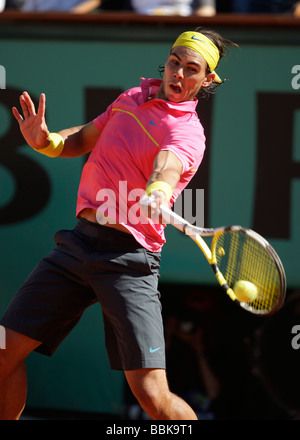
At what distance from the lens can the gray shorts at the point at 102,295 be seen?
277 cm

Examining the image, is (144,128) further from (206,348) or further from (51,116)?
(206,348)

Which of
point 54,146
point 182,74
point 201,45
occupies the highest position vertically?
→ point 201,45

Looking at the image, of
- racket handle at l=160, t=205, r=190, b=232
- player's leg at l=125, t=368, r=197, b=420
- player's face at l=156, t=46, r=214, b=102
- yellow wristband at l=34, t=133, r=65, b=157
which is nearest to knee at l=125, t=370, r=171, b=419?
player's leg at l=125, t=368, r=197, b=420

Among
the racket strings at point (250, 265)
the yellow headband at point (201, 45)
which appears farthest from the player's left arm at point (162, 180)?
the yellow headband at point (201, 45)

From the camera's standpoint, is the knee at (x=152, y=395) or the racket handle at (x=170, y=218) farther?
the knee at (x=152, y=395)

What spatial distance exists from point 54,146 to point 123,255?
0.60 meters

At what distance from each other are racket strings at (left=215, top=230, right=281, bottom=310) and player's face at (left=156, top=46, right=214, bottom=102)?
2.03 feet

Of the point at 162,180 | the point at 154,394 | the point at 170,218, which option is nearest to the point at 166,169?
the point at 162,180

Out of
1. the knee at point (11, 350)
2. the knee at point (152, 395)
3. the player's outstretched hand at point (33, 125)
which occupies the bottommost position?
the knee at point (152, 395)

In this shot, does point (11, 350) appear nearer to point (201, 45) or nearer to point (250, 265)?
point (250, 265)

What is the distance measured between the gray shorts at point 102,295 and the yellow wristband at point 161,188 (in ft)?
1.24

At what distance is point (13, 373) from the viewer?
9.47ft

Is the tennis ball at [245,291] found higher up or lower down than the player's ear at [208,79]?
lower down

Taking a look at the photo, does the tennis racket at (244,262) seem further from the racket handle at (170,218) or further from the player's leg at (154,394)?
the player's leg at (154,394)
